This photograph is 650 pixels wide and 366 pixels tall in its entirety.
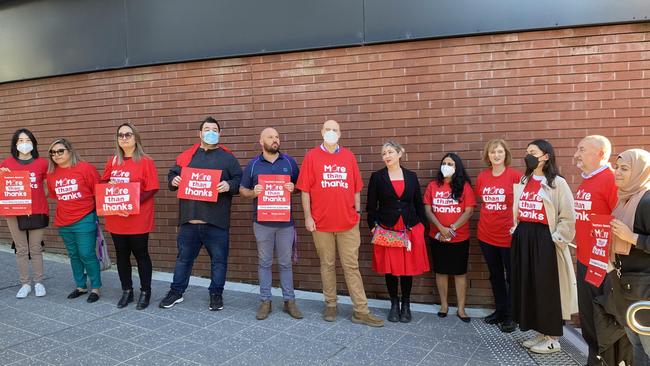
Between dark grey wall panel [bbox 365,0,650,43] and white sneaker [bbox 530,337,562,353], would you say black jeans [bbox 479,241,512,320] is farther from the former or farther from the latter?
dark grey wall panel [bbox 365,0,650,43]

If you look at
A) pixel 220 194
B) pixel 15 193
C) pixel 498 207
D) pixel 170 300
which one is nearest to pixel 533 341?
pixel 498 207

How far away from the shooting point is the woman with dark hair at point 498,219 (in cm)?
427

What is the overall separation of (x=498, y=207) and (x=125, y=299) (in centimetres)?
409

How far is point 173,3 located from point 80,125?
2.33m

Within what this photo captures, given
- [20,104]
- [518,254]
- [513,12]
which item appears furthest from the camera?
[20,104]

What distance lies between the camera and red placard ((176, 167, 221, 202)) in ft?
14.7

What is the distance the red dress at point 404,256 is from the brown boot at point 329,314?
0.65m

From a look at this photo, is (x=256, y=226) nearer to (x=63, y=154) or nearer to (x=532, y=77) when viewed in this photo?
(x=63, y=154)

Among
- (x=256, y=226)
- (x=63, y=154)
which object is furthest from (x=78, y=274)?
(x=256, y=226)

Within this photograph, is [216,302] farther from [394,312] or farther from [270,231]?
[394,312]

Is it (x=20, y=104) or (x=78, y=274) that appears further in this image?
(x=20, y=104)

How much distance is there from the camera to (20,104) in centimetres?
680

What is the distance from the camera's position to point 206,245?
4.69 metres

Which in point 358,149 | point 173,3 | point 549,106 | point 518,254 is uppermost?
point 173,3
